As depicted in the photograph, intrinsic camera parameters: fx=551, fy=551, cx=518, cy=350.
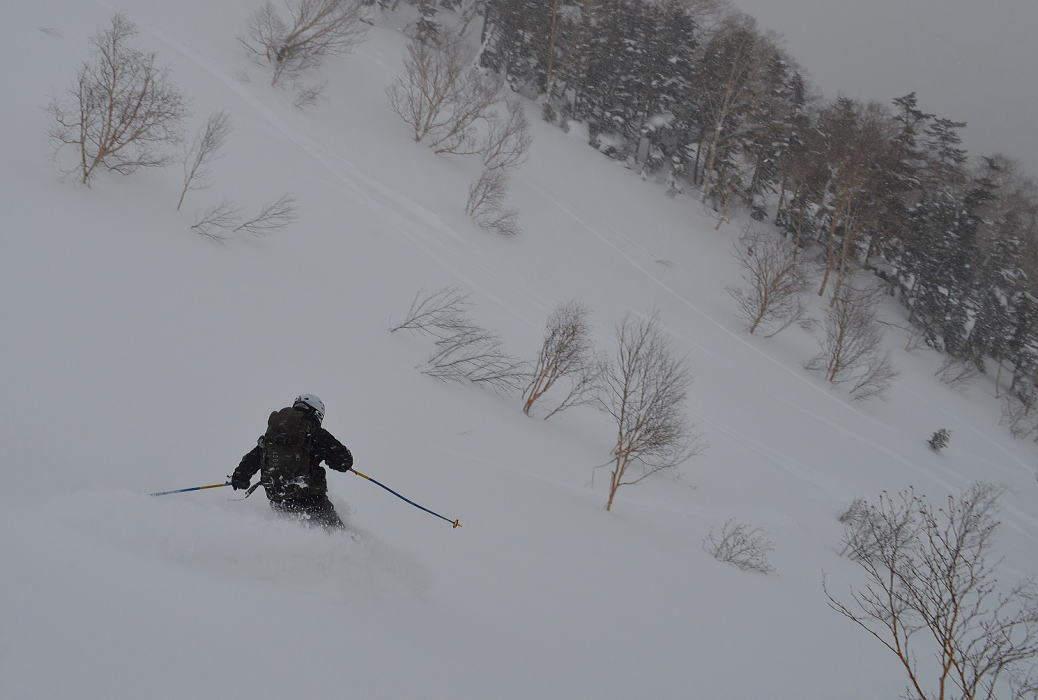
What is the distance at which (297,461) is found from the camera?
446 centimetres

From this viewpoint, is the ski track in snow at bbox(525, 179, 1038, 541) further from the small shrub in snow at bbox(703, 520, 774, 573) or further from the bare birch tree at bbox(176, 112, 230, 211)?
the bare birch tree at bbox(176, 112, 230, 211)

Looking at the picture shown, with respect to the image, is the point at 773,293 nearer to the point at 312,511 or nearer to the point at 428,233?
the point at 428,233

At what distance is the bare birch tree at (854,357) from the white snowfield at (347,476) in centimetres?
111

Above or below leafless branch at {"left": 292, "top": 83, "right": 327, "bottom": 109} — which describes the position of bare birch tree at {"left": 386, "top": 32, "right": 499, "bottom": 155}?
above

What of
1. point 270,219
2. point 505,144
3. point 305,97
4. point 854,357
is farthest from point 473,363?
point 854,357

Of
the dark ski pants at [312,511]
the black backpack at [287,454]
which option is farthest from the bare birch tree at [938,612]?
the black backpack at [287,454]

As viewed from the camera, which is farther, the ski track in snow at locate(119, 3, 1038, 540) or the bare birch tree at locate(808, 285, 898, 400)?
the bare birch tree at locate(808, 285, 898, 400)

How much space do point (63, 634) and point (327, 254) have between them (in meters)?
14.1

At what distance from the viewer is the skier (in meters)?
4.41

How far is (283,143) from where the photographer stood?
20.3 meters

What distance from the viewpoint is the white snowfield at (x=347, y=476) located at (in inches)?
126

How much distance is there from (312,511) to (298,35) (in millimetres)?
27997

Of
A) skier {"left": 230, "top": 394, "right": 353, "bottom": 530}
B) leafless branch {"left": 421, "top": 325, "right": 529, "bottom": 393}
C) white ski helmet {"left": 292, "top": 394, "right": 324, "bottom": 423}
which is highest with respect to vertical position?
white ski helmet {"left": 292, "top": 394, "right": 324, "bottom": 423}

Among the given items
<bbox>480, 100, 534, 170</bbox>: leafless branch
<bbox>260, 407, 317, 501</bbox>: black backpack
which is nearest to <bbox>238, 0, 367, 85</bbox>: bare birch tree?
<bbox>480, 100, 534, 170</bbox>: leafless branch
